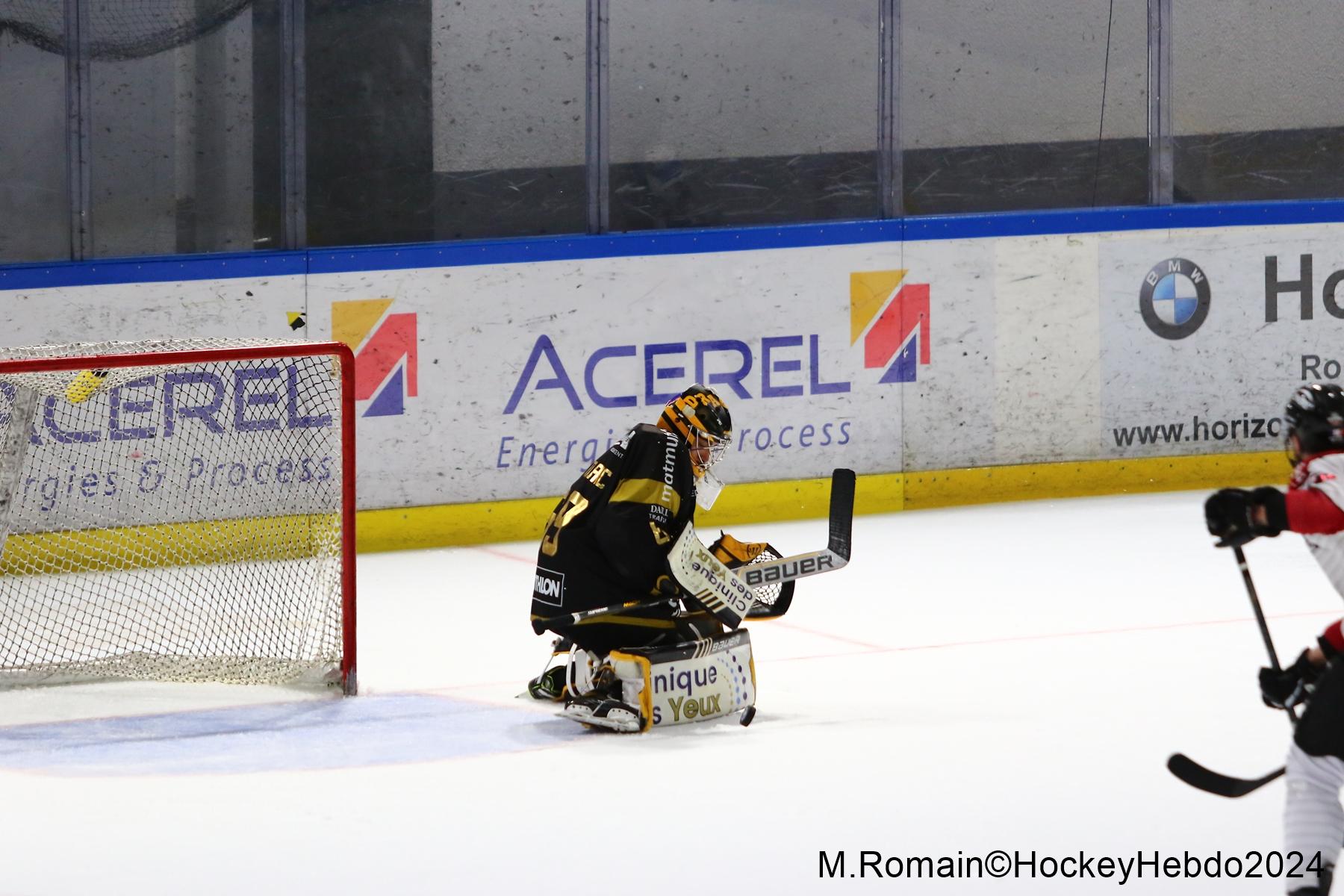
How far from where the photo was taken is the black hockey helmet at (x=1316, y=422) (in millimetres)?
3779

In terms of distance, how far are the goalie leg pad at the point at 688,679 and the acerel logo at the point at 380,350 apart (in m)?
3.07

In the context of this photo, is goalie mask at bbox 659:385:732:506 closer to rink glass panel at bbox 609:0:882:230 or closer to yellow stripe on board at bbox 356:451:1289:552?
yellow stripe on board at bbox 356:451:1289:552

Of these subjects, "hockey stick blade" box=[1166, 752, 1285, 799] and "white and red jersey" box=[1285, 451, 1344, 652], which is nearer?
"white and red jersey" box=[1285, 451, 1344, 652]

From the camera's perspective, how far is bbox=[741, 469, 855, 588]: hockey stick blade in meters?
5.40

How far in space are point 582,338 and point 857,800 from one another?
4059 millimetres

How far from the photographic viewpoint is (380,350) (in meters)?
8.19

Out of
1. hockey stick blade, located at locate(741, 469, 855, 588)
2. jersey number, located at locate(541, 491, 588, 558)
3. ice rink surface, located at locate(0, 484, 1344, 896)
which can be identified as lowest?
ice rink surface, located at locate(0, 484, 1344, 896)

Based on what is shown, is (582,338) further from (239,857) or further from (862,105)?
(239,857)

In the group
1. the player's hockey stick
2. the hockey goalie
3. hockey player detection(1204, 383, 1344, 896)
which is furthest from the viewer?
the hockey goalie

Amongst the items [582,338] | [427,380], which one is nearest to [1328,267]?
[582,338]

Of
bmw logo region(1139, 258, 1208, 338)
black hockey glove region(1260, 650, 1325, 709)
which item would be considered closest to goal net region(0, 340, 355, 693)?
black hockey glove region(1260, 650, 1325, 709)

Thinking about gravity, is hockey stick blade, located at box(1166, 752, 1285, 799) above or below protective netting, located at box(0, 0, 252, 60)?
below

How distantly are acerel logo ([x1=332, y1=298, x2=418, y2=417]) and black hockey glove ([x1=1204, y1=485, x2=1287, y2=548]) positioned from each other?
4.98 metres

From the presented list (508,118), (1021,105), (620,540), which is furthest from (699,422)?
(1021,105)
